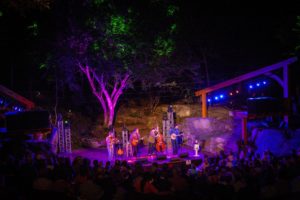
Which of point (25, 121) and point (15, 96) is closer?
point (25, 121)

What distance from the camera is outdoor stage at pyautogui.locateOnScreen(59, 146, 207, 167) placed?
55.5ft

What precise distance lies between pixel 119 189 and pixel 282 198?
325 cm

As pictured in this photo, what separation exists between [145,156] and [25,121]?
6416 mm

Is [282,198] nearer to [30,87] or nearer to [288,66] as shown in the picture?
[288,66]

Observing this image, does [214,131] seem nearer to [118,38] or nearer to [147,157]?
[147,157]

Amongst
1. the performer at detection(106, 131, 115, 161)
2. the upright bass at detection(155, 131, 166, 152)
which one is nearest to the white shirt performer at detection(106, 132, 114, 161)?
the performer at detection(106, 131, 115, 161)

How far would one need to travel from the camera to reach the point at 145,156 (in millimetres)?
18250

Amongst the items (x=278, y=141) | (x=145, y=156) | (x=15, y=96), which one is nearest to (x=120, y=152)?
(x=145, y=156)

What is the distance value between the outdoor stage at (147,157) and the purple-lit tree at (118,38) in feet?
15.9

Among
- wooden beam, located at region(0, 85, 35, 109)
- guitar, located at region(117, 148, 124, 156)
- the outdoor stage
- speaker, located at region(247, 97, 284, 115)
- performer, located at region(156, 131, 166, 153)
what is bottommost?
the outdoor stage

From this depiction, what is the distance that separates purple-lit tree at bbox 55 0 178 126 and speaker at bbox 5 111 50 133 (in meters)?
6.88

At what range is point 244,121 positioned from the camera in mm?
18031

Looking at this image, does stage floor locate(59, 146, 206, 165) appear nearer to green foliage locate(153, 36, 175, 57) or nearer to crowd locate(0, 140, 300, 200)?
green foliage locate(153, 36, 175, 57)

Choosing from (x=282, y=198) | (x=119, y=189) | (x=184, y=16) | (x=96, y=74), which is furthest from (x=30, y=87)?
Result: (x=282, y=198)
